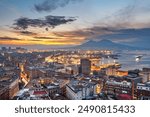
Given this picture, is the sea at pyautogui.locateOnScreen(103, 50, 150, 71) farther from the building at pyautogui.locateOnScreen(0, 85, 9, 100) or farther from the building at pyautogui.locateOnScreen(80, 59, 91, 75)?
the building at pyautogui.locateOnScreen(0, 85, 9, 100)

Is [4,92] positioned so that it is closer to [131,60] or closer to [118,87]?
[118,87]

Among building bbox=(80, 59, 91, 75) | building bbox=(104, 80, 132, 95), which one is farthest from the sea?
building bbox=(104, 80, 132, 95)

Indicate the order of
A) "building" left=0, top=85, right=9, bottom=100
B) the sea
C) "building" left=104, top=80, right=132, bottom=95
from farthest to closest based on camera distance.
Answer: the sea, "building" left=104, top=80, right=132, bottom=95, "building" left=0, top=85, right=9, bottom=100

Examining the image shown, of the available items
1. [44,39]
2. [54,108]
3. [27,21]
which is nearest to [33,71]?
[44,39]

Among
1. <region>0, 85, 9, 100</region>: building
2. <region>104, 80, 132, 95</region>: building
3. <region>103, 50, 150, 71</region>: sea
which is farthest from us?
<region>103, 50, 150, 71</region>: sea

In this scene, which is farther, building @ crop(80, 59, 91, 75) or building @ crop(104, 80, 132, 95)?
building @ crop(80, 59, 91, 75)

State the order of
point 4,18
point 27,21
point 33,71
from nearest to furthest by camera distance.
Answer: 1. point 4,18
2. point 27,21
3. point 33,71

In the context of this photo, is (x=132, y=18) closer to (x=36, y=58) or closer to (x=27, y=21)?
(x=27, y=21)

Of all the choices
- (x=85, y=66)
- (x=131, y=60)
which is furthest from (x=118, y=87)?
(x=131, y=60)

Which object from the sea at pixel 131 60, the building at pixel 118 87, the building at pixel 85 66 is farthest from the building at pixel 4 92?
the sea at pixel 131 60

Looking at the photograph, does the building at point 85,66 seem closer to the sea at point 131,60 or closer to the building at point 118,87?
the sea at point 131,60

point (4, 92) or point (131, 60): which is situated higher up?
point (131, 60)
